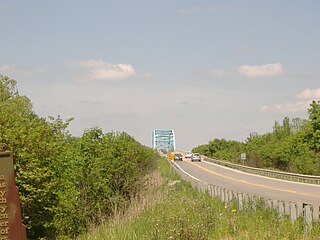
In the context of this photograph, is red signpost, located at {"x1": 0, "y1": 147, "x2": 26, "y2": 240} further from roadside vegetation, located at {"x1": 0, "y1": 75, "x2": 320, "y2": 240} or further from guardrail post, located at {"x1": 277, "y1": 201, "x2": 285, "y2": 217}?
guardrail post, located at {"x1": 277, "y1": 201, "x2": 285, "y2": 217}

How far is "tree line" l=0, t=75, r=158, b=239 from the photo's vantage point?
45.4ft

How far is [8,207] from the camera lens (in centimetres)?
626

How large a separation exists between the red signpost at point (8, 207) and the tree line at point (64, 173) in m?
7.10

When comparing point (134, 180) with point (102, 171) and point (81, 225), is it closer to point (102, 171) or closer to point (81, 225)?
point (102, 171)

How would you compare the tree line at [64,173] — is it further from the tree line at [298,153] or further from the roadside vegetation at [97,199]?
the tree line at [298,153]

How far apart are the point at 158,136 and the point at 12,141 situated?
17669cm

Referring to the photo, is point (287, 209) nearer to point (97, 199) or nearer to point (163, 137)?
point (97, 199)

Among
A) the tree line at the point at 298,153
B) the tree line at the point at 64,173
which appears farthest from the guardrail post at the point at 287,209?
the tree line at the point at 298,153

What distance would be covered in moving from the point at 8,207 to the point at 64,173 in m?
12.6

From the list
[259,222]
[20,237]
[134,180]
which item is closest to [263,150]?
[134,180]

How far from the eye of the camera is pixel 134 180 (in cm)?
2742

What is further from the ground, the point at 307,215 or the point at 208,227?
the point at 307,215

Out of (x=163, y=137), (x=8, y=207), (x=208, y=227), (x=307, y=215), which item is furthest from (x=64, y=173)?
(x=163, y=137)

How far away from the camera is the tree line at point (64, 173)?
13.9 metres
